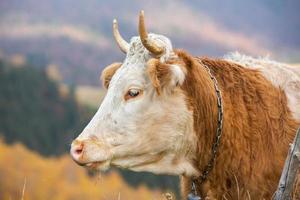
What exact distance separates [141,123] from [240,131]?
1.16 metres

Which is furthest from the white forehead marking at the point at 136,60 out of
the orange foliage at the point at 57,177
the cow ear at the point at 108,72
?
the orange foliage at the point at 57,177

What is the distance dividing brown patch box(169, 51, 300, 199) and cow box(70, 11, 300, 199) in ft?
0.04

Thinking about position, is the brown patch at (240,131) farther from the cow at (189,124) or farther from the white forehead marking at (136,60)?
the white forehead marking at (136,60)

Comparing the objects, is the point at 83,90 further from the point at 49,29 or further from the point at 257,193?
the point at 257,193

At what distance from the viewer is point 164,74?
7395 mm

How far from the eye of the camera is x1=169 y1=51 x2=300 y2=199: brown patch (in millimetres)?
7586

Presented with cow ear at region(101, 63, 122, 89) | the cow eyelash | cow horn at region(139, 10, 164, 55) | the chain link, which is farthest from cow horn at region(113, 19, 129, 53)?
the chain link

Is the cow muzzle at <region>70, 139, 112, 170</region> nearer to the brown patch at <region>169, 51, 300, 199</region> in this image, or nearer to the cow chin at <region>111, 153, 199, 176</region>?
the cow chin at <region>111, 153, 199, 176</region>

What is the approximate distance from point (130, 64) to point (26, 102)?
333ft

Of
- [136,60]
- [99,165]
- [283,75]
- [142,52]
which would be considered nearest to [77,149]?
[99,165]

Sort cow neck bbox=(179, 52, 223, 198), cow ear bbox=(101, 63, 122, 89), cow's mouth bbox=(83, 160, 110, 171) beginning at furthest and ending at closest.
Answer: cow ear bbox=(101, 63, 122, 89)
cow neck bbox=(179, 52, 223, 198)
cow's mouth bbox=(83, 160, 110, 171)

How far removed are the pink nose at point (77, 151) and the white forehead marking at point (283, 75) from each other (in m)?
2.46

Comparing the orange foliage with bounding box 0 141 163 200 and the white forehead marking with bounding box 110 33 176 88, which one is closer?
the white forehead marking with bounding box 110 33 176 88

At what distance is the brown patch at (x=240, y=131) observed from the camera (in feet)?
24.9
